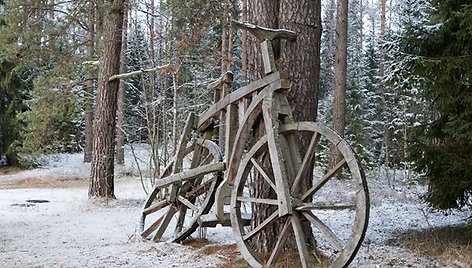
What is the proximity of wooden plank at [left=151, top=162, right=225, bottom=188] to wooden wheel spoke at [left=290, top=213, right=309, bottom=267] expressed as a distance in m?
1.35

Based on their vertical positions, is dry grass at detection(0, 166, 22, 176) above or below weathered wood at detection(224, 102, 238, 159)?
below

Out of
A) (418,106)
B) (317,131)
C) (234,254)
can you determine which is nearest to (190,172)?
(234,254)

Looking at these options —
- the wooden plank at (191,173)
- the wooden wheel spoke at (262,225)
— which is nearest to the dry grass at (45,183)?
the wooden plank at (191,173)

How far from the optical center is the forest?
476 centimetres

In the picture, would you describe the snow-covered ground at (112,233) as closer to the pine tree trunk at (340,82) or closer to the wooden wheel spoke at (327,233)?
the wooden wheel spoke at (327,233)

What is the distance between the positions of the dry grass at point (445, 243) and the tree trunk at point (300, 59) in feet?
3.82

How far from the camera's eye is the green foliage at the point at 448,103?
4711 mm

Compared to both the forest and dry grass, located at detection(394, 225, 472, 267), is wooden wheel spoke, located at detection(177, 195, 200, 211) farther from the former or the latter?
dry grass, located at detection(394, 225, 472, 267)

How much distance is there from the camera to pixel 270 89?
433cm

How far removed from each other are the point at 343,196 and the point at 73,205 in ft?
19.2

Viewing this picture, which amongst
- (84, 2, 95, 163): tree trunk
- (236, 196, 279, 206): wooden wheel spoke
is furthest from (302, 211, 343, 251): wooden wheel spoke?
(84, 2, 95, 163): tree trunk

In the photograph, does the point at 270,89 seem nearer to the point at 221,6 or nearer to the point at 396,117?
the point at 221,6

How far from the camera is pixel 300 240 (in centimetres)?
389

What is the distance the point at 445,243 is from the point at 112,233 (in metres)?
4.50
